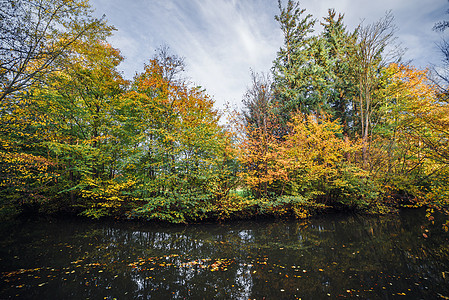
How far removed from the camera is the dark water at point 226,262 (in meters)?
3.79

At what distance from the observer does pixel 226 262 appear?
5.28 meters

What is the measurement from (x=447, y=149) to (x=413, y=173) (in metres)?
7.04

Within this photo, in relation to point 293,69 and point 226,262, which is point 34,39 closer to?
point 226,262

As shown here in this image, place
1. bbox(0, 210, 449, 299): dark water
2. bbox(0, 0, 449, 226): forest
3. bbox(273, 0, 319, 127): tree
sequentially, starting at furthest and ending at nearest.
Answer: bbox(273, 0, 319, 127): tree
bbox(0, 0, 449, 226): forest
bbox(0, 210, 449, 299): dark water

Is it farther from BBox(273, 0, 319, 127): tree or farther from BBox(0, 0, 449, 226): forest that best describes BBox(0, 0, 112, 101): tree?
BBox(273, 0, 319, 127): tree

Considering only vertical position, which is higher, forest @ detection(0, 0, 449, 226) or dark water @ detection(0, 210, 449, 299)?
forest @ detection(0, 0, 449, 226)

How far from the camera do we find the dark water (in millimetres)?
3788

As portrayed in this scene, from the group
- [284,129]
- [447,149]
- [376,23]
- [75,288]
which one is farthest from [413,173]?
[75,288]

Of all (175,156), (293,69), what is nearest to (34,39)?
(175,156)

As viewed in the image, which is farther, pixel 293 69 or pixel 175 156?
pixel 293 69

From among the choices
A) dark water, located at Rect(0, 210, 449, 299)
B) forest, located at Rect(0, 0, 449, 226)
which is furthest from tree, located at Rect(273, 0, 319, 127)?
dark water, located at Rect(0, 210, 449, 299)

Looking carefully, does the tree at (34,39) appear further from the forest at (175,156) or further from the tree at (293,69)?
the tree at (293,69)

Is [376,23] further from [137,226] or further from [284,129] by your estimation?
[137,226]

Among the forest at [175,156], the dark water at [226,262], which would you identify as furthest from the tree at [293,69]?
the dark water at [226,262]
